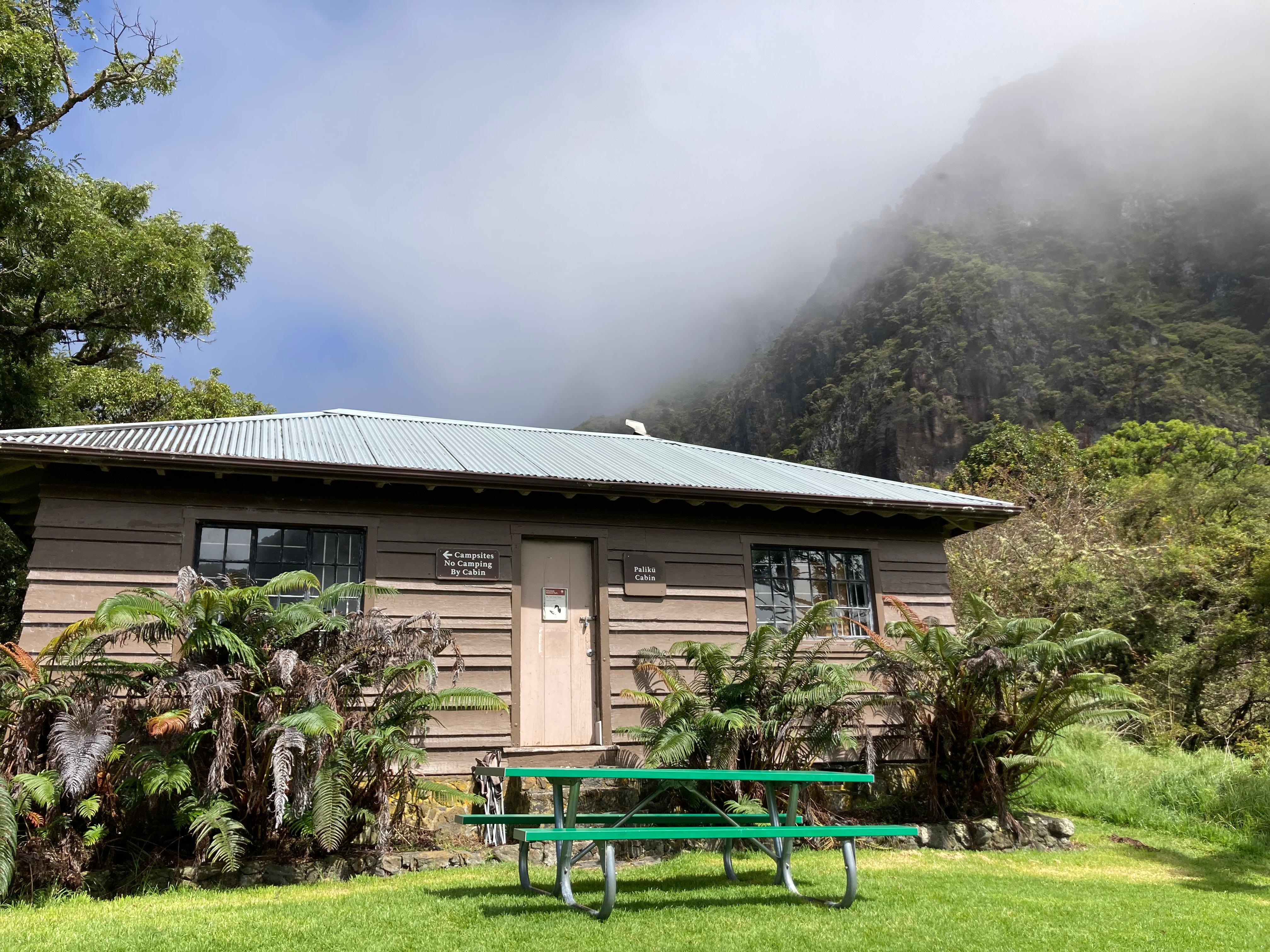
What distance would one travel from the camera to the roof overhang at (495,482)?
825 centimetres

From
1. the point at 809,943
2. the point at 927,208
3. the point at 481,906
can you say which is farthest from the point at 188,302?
the point at 927,208

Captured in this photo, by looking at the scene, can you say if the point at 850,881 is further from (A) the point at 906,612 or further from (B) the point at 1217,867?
(A) the point at 906,612

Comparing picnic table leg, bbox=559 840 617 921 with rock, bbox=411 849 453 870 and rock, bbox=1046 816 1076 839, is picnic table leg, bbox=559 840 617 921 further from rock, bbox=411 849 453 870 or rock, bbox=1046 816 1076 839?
rock, bbox=1046 816 1076 839

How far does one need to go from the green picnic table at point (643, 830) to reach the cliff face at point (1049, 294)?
55.3m

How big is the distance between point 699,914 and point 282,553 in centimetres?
585

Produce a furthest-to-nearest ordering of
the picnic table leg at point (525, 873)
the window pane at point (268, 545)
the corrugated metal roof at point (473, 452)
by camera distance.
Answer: the window pane at point (268, 545) → the corrugated metal roof at point (473, 452) → the picnic table leg at point (525, 873)

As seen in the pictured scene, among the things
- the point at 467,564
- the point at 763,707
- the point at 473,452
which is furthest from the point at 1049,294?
the point at 467,564

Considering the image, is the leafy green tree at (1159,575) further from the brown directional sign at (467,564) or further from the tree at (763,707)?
the brown directional sign at (467,564)

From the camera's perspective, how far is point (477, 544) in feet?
32.5

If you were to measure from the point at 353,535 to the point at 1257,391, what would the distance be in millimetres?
58811

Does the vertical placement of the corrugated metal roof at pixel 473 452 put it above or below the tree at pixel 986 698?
above

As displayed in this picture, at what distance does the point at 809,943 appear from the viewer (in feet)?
15.8

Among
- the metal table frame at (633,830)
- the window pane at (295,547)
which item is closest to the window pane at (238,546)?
the window pane at (295,547)

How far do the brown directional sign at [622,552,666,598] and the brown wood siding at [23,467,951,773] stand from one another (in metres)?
0.07
